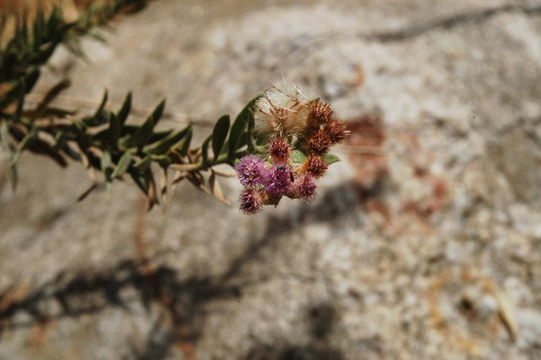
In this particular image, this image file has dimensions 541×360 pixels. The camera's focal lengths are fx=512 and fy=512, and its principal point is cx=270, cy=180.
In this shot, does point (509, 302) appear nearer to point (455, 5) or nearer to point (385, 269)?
point (385, 269)

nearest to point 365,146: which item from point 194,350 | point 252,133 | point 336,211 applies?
point 336,211

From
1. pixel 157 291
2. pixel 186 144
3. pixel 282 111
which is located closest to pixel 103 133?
pixel 186 144

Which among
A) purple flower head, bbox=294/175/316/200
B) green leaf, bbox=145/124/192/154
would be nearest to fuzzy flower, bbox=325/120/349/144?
purple flower head, bbox=294/175/316/200

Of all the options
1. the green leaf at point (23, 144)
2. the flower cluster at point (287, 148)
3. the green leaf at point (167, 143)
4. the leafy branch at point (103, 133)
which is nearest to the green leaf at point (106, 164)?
the leafy branch at point (103, 133)

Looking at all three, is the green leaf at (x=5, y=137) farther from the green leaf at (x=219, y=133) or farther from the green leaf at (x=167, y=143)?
the green leaf at (x=219, y=133)

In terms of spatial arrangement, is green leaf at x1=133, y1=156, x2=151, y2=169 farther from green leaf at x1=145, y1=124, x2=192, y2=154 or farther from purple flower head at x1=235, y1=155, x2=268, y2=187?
purple flower head at x1=235, y1=155, x2=268, y2=187

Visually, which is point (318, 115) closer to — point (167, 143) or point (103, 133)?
point (167, 143)
